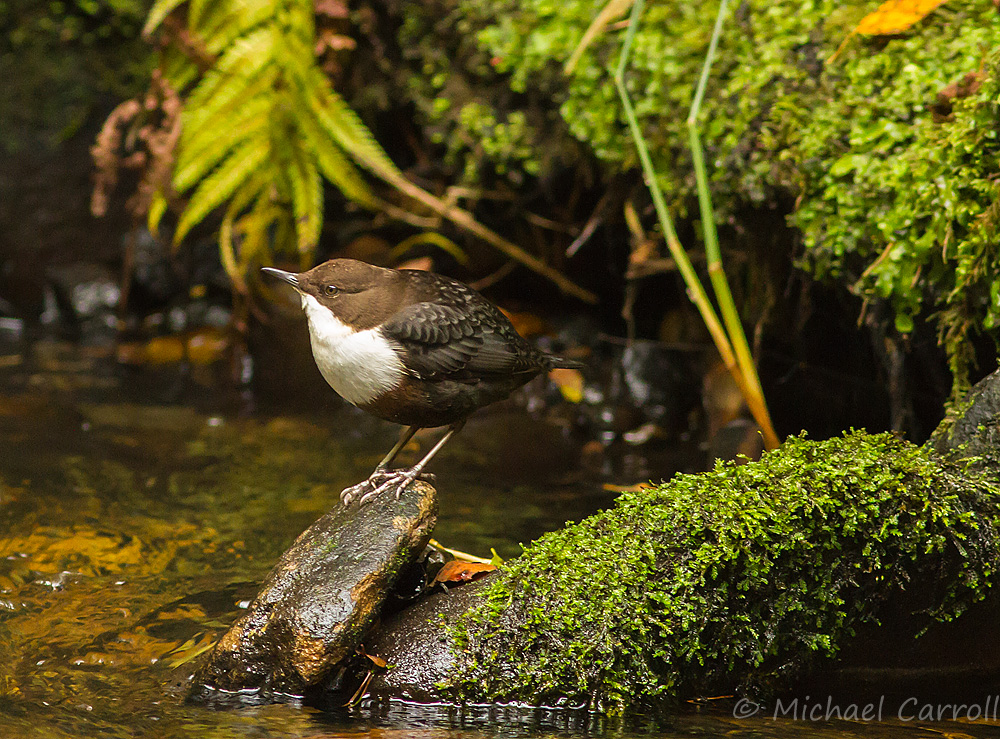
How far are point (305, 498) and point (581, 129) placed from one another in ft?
7.94

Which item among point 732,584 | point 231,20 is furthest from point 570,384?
point 231,20

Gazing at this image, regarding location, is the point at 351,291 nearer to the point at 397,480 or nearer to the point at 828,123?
the point at 397,480

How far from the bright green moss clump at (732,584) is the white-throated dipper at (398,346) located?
0.63m

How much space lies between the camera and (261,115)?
6039 millimetres

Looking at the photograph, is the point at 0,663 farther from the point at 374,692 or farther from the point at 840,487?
the point at 840,487

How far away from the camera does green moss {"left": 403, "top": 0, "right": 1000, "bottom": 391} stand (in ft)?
10.9

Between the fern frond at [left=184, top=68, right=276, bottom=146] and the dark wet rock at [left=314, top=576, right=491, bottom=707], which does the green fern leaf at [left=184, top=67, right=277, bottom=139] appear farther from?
the dark wet rock at [left=314, top=576, right=491, bottom=707]

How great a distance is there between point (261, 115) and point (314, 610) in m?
4.16

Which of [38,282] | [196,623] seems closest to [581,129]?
[196,623]

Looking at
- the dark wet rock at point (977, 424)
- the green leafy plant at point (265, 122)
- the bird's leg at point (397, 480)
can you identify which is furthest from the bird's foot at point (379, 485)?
the green leafy plant at point (265, 122)

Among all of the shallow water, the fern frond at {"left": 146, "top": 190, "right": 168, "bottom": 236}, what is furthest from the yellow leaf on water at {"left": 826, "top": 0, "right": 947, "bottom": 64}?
the fern frond at {"left": 146, "top": 190, "right": 168, "bottom": 236}

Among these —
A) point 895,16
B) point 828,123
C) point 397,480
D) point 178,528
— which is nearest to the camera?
point 397,480

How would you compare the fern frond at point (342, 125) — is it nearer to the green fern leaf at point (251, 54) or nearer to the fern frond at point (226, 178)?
the green fern leaf at point (251, 54)

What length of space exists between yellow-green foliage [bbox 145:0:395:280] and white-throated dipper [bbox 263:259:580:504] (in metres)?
2.82
